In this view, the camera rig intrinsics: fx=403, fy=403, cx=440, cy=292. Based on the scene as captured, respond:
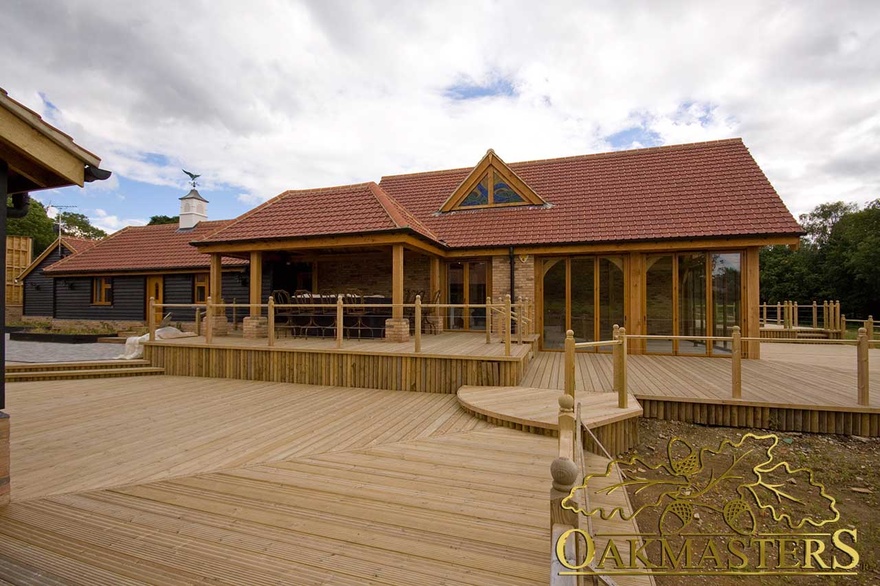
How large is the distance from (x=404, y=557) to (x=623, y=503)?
7.08 ft

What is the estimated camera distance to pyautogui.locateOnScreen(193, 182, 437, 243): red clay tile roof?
9609 millimetres

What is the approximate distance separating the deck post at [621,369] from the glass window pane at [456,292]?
6.43 metres

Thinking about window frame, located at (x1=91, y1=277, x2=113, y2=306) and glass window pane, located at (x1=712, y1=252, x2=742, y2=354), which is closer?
glass window pane, located at (x1=712, y1=252, x2=742, y2=354)

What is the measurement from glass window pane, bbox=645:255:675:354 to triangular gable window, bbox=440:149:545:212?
384 centimetres

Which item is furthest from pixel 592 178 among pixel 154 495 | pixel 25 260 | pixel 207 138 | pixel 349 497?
pixel 25 260

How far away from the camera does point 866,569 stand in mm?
3748

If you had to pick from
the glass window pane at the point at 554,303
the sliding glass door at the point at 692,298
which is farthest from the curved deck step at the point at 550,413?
the sliding glass door at the point at 692,298

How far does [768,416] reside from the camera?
596 centimetres

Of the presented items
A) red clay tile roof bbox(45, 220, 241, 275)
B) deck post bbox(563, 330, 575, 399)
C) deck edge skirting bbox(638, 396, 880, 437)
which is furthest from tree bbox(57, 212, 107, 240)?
deck edge skirting bbox(638, 396, 880, 437)

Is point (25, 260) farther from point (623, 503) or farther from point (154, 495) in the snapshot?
point (623, 503)

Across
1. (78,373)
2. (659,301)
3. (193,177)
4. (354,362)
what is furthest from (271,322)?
(193,177)

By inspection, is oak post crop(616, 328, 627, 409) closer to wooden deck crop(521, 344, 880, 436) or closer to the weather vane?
wooden deck crop(521, 344, 880, 436)

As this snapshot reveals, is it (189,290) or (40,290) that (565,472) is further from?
(40,290)

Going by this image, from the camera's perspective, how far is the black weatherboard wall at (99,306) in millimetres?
17188
